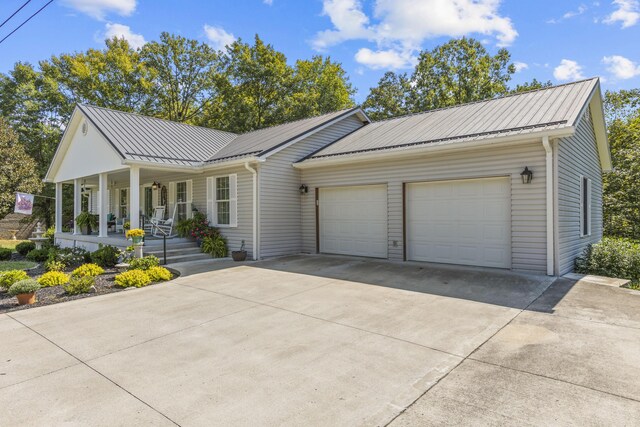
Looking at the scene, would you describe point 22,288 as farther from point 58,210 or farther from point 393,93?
point 393,93

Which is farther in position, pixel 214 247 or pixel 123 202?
pixel 123 202

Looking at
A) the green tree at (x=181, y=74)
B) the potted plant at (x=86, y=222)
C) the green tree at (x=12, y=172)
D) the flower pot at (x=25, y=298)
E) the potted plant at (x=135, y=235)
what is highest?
the green tree at (x=181, y=74)

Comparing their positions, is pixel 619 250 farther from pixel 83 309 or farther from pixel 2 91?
pixel 2 91

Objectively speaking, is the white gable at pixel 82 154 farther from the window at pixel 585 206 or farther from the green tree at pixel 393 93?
the green tree at pixel 393 93

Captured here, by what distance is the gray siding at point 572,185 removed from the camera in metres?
7.31

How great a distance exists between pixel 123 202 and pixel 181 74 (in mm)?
13896

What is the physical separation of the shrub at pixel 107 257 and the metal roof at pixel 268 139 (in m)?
3.85

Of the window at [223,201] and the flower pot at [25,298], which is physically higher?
the window at [223,201]

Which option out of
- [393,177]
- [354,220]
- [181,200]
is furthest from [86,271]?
[393,177]

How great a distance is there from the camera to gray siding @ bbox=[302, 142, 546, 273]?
23.7 feet

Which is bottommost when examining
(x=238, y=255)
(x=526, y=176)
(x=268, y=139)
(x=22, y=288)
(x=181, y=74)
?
(x=22, y=288)

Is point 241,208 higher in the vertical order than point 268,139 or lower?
lower

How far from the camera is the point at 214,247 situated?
428 inches

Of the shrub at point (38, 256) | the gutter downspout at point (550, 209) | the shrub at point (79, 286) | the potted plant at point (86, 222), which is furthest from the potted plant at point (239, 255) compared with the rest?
the shrub at point (38, 256)
